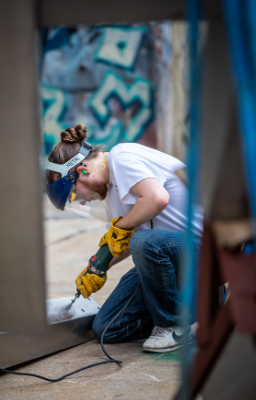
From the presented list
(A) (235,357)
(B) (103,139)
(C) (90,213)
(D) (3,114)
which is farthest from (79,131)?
(B) (103,139)

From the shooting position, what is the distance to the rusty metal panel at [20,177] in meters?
1.33

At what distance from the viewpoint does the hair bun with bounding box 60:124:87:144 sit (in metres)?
2.15

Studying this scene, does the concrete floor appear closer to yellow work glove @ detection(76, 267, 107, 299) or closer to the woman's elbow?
yellow work glove @ detection(76, 267, 107, 299)

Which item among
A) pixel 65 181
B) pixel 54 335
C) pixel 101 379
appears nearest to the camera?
pixel 101 379

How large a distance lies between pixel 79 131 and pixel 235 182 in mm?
1409

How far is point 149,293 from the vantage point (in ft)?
6.62

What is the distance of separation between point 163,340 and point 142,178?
795mm

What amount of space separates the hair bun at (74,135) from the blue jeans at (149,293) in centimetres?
60

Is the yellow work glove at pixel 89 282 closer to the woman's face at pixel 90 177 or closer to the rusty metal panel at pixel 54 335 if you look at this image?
the rusty metal panel at pixel 54 335

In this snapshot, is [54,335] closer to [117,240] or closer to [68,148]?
[117,240]

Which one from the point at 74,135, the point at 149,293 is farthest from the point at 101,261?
the point at 74,135

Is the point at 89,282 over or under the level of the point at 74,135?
under

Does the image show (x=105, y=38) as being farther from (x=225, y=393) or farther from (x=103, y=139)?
(x=225, y=393)

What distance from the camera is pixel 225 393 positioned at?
964 millimetres
